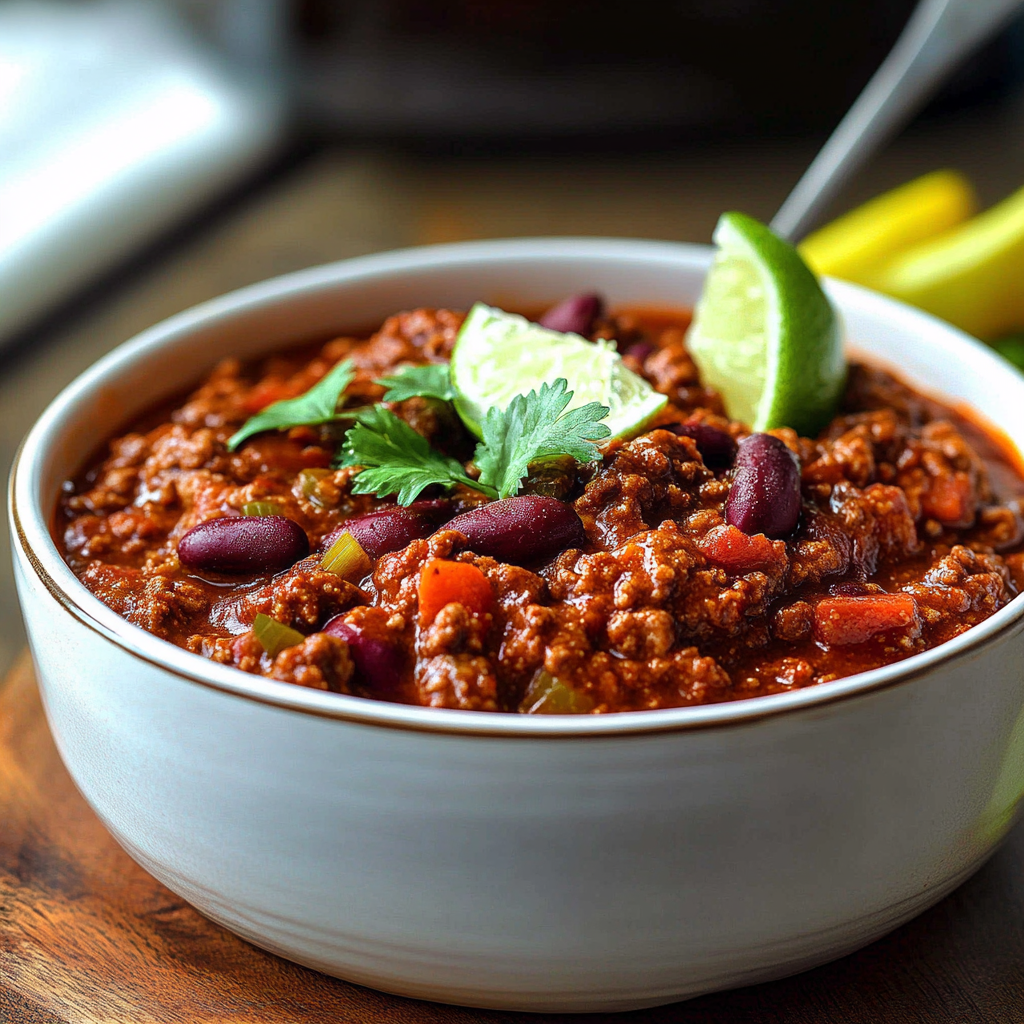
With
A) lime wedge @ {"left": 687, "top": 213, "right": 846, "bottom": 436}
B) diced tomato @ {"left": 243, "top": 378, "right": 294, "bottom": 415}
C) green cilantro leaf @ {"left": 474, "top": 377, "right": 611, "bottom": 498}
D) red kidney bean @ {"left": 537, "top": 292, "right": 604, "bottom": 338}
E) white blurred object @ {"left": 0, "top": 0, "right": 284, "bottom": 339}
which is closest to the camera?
green cilantro leaf @ {"left": 474, "top": 377, "right": 611, "bottom": 498}

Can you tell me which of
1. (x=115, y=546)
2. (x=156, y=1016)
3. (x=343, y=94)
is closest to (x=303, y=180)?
(x=343, y=94)

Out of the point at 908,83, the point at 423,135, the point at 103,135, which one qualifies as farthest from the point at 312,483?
the point at 103,135

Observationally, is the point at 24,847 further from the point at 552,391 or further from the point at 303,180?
the point at 303,180

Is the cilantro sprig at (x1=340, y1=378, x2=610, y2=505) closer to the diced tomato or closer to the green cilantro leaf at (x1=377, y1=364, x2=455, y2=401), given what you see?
the green cilantro leaf at (x1=377, y1=364, x2=455, y2=401)

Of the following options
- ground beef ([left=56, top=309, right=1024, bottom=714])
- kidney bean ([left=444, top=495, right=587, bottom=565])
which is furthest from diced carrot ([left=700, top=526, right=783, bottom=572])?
A: kidney bean ([left=444, top=495, right=587, bottom=565])

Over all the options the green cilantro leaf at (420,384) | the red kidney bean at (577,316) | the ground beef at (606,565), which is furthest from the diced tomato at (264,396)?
the red kidney bean at (577,316)

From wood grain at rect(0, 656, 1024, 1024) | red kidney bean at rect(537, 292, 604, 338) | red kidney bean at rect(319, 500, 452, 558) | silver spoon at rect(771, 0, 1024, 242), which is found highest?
silver spoon at rect(771, 0, 1024, 242)

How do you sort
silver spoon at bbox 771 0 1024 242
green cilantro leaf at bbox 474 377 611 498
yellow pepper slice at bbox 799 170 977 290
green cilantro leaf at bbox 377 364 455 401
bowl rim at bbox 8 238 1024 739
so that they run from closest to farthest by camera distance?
bowl rim at bbox 8 238 1024 739
green cilantro leaf at bbox 474 377 611 498
green cilantro leaf at bbox 377 364 455 401
silver spoon at bbox 771 0 1024 242
yellow pepper slice at bbox 799 170 977 290

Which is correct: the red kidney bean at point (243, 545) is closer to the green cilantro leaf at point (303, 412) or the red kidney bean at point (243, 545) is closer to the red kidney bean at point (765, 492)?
the green cilantro leaf at point (303, 412)
